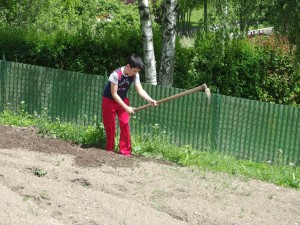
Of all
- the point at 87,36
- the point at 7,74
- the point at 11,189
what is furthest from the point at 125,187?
the point at 87,36

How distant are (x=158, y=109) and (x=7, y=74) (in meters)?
3.86

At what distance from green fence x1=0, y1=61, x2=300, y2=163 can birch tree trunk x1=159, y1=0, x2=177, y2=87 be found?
157cm

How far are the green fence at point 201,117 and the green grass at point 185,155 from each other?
0.26 meters

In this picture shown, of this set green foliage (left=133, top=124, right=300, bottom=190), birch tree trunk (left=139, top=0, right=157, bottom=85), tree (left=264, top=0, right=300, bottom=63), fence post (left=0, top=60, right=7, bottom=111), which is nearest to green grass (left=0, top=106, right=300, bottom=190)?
green foliage (left=133, top=124, right=300, bottom=190)

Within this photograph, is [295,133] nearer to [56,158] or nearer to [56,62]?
[56,158]

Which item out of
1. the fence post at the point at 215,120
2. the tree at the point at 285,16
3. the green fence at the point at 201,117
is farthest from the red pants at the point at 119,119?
the tree at the point at 285,16

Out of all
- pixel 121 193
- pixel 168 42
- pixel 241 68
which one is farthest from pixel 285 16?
pixel 121 193

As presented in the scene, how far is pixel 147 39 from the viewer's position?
13.1m

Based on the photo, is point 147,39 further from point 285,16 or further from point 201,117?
point 285,16

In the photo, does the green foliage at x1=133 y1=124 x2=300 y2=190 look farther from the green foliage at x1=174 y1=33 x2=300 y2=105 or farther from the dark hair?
the green foliage at x1=174 y1=33 x2=300 y2=105

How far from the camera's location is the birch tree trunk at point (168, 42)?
13.3m

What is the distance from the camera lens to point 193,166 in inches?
388

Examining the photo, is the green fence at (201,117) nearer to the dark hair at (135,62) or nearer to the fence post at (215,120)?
the fence post at (215,120)

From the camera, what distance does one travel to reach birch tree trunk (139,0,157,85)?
13094mm
